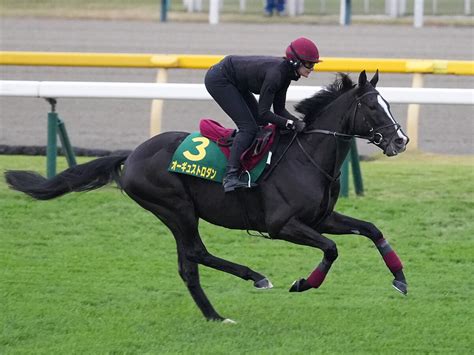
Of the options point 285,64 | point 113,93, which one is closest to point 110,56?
point 113,93

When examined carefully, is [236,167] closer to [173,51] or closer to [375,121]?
[375,121]

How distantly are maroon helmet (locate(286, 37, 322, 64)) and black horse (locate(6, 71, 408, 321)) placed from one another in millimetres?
306

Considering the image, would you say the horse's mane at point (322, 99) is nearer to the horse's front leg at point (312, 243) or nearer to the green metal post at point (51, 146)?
the horse's front leg at point (312, 243)

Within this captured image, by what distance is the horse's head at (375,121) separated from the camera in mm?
6538

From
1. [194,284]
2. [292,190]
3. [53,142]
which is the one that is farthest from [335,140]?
[53,142]

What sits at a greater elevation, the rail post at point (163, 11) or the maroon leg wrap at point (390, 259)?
the rail post at point (163, 11)

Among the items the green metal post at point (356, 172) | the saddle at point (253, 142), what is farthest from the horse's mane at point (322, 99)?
the green metal post at point (356, 172)

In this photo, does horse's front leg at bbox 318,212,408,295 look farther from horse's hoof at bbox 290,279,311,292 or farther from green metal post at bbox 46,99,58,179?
green metal post at bbox 46,99,58,179

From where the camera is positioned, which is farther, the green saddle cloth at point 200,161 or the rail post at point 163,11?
the rail post at point 163,11

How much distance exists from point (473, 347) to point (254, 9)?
60.8 feet

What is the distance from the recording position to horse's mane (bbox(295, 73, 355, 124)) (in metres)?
7.02

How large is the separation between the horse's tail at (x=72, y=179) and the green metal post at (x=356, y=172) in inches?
112

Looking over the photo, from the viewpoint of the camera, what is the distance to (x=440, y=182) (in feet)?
34.1

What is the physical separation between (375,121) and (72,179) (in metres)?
2.08
